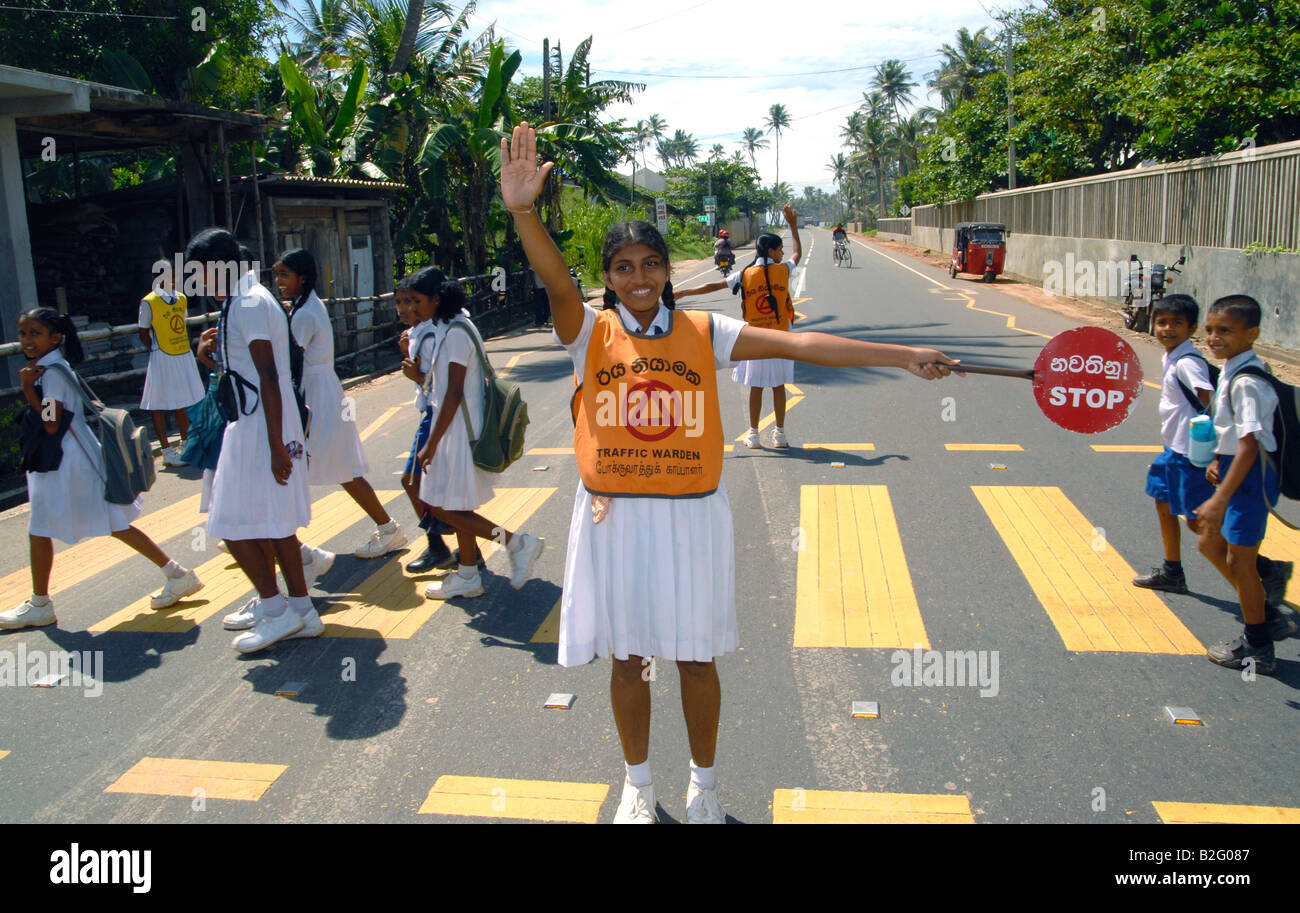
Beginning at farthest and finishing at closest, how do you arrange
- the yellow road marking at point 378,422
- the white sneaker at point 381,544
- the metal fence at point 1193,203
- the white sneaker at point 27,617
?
the metal fence at point 1193,203 → the yellow road marking at point 378,422 → the white sneaker at point 381,544 → the white sneaker at point 27,617

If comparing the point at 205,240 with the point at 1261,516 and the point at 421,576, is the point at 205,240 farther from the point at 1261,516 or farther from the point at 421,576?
the point at 1261,516

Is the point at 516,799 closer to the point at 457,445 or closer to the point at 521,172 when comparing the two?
the point at 521,172

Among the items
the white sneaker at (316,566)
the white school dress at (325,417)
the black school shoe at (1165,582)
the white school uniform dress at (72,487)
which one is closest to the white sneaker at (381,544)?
the white sneaker at (316,566)

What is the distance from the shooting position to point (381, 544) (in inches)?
251

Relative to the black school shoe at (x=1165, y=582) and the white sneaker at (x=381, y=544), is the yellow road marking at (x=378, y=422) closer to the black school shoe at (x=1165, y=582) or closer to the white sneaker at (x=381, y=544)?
the white sneaker at (x=381, y=544)

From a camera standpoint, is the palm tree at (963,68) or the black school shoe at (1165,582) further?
the palm tree at (963,68)

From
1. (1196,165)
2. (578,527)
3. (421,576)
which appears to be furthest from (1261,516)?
(1196,165)

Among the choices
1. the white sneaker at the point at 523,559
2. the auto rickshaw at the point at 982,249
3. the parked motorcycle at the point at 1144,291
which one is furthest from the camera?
the auto rickshaw at the point at 982,249

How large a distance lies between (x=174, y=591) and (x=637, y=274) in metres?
3.91

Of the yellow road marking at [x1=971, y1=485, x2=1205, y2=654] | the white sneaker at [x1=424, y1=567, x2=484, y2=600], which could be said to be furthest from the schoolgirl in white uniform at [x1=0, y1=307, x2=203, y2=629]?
the yellow road marking at [x1=971, y1=485, x2=1205, y2=654]

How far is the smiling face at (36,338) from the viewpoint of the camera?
5086 millimetres

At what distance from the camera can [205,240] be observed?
15.4 feet

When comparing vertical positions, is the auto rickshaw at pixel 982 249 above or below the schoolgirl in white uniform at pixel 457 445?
above

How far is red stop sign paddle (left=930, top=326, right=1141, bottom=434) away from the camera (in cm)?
346
